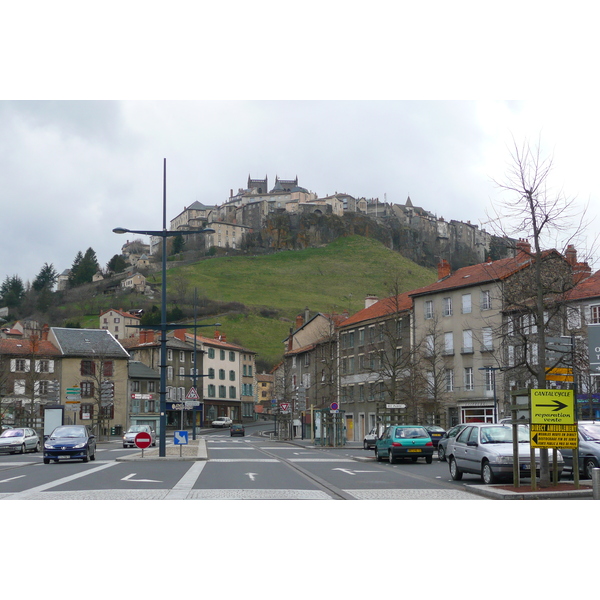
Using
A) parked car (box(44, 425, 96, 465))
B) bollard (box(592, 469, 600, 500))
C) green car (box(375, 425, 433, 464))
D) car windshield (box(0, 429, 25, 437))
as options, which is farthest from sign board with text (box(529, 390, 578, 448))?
car windshield (box(0, 429, 25, 437))

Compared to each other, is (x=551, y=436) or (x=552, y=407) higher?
(x=552, y=407)

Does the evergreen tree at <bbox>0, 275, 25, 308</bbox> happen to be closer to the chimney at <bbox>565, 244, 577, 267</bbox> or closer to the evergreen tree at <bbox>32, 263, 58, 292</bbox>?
the evergreen tree at <bbox>32, 263, 58, 292</bbox>

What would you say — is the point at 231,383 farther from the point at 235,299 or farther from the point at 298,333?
the point at 235,299

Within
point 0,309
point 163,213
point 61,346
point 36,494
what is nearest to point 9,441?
point 163,213

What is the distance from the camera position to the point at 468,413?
190 ft

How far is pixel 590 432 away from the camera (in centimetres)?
2119

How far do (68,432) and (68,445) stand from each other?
1.25 m

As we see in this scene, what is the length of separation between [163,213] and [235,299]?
12985 cm

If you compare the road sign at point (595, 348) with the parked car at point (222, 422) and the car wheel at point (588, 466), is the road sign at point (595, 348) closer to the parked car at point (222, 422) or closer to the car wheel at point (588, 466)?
the car wheel at point (588, 466)

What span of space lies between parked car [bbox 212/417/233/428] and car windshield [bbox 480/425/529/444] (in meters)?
84.4

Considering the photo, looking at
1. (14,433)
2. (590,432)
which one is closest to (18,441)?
(14,433)

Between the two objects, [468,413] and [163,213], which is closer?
[163,213]

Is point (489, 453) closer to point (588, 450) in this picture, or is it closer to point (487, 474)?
point (487, 474)

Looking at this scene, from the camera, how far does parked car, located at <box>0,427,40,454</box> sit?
42.5m
